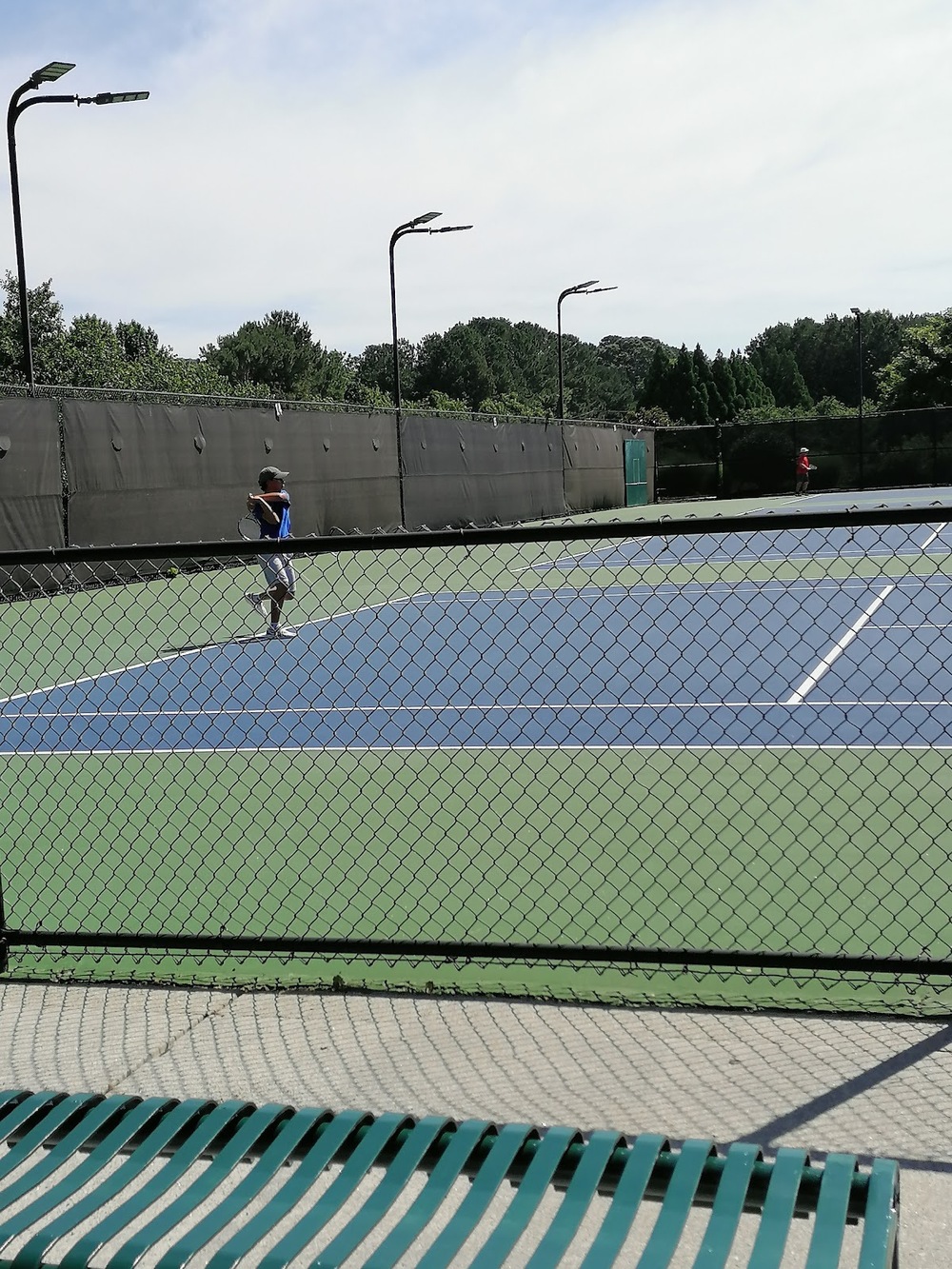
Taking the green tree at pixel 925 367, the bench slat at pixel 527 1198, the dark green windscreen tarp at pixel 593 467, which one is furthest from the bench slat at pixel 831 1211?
the green tree at pixel 925 367

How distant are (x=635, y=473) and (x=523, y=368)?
266ft

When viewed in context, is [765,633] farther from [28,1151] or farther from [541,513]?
[541,513]

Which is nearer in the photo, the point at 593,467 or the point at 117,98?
the point at 117,98

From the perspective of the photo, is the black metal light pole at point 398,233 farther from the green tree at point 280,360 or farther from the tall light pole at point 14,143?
the green tree at point 280,360

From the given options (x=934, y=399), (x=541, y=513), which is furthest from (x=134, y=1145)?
(x=934, y=399)

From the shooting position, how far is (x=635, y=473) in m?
43.1

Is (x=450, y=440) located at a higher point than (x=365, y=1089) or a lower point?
higher

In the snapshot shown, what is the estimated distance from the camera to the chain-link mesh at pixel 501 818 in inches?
175

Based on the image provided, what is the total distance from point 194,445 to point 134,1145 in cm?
1953

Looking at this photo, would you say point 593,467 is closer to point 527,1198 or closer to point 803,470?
point 803,470

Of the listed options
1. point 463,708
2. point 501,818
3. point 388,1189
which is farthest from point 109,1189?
point 463,708

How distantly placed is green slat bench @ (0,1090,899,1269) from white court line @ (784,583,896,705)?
7.11 m

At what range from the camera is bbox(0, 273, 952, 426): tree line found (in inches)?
2114

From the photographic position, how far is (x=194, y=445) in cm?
2150
